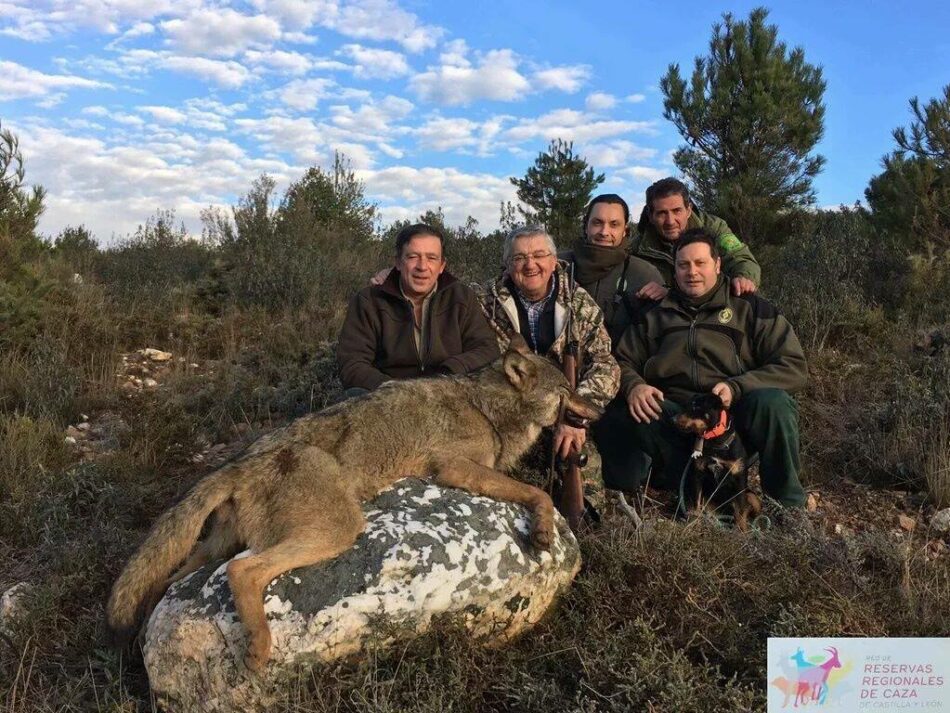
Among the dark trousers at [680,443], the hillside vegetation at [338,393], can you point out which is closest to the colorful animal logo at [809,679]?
the hillside vegetation at [338,393]

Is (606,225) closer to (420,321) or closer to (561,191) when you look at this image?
(420,321)

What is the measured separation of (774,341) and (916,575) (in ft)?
6.96

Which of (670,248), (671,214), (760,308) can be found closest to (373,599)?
(760,308)

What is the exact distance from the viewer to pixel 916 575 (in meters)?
→ 3.98

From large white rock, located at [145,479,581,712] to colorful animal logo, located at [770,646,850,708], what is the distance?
Result: 4.15 ft

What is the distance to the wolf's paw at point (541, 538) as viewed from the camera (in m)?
3.80

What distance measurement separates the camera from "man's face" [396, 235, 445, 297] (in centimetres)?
579

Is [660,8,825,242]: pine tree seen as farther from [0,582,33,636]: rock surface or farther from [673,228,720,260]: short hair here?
[0,582,33,636]: rock surface

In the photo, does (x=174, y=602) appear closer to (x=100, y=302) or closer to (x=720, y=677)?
(x=720, y=677)

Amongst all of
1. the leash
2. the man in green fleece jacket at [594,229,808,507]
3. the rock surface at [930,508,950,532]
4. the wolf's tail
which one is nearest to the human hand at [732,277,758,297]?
the man in green fleece jacket at [594,229,808,507]

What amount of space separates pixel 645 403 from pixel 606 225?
216 centimetres

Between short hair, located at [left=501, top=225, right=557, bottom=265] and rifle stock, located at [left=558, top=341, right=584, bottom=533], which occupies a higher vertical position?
short hair, located at [left=501, top=225, right=557, bottom=265]

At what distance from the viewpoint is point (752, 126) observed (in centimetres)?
1205

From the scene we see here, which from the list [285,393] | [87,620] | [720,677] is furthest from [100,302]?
[720,677]
